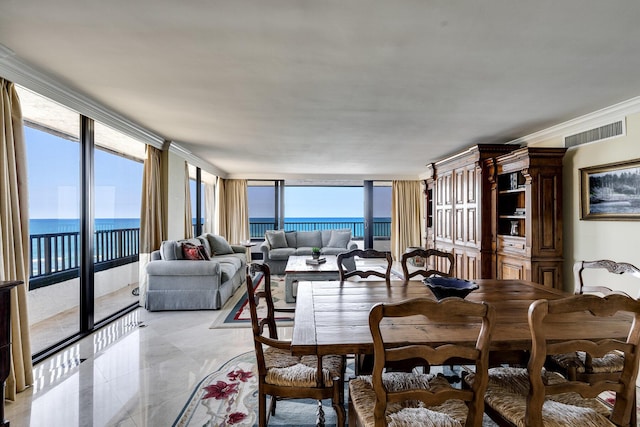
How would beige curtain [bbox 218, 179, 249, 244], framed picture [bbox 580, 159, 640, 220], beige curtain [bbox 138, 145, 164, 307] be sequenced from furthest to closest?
beige curtain [bbox 218, 179, 249, 244], beige curtain [bbox 138, 145, 164, 307], framed picture [bbox 580, 159, 640, 220]

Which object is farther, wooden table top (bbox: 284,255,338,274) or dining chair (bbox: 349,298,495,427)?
wooden table top (bbox: 284,255,338,274)

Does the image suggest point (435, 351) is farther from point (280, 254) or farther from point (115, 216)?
point (280, 254)

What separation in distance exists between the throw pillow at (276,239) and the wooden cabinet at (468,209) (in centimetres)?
351

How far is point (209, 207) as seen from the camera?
846 cm

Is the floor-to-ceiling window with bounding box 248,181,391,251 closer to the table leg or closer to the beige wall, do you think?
the table leg

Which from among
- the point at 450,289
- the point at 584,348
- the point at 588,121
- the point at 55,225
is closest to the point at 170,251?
the point at 55,225

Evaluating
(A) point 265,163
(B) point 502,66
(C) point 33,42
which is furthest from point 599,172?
(A) point 265,163

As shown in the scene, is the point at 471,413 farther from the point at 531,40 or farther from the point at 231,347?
the point at 231,347

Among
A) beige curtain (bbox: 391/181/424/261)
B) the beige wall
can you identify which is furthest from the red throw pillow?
beige curtain (bbox: 391/181/424/261)

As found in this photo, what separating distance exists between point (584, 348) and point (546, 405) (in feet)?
1.09

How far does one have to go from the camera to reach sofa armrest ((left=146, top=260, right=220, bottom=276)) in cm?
415

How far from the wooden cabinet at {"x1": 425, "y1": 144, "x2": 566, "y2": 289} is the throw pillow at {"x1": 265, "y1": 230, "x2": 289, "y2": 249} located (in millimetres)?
3451

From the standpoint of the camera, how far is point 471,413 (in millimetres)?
1234

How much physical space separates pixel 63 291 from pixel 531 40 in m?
5.33
